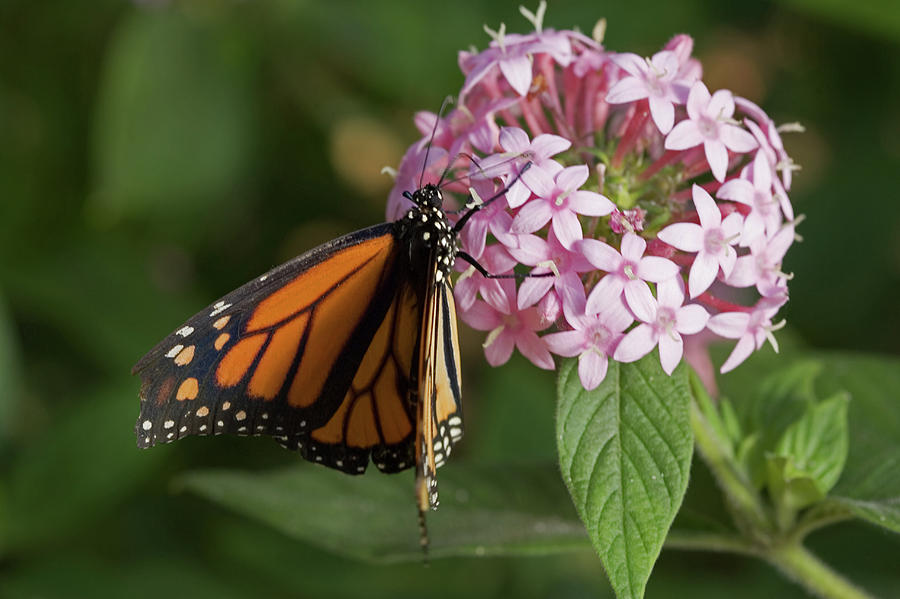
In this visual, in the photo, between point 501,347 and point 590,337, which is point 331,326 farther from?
point 590,337

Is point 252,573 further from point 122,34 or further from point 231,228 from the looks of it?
point 122,34

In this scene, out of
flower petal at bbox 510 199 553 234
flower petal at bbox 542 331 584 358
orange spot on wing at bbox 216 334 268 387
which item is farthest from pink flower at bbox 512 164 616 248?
orange spot on wing at bbox 216 334 268 387

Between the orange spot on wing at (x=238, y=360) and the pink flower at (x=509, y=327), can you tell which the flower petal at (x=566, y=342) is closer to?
the pink flower at (x=509, y=327)

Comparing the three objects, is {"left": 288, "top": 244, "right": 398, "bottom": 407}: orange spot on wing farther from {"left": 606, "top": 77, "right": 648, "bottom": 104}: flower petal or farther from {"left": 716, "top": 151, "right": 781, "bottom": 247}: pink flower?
{"left": 716, "top": 151, "right": 781, "bottom": 247}: pink flower

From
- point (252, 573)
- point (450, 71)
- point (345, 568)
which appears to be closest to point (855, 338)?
point (450, 71)

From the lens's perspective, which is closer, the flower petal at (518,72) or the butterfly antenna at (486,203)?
the butterfly antenna at (486,203)

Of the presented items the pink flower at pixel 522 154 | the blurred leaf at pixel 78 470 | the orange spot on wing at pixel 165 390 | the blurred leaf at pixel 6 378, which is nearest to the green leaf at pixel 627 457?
the pink flower at pixel 522 154

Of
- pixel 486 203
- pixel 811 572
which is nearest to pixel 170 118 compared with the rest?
pixel 486 203
